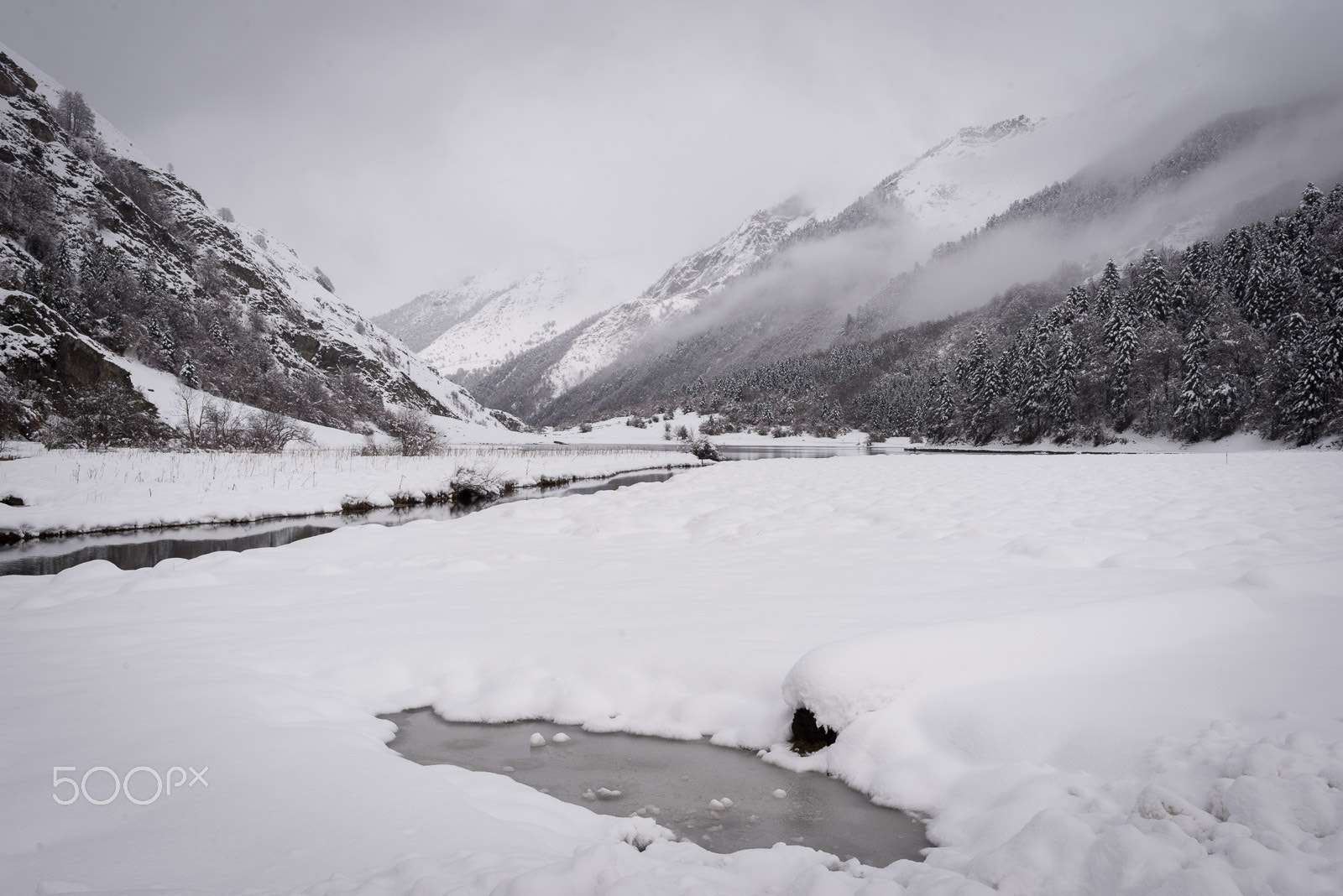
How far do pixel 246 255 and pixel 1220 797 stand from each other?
101m

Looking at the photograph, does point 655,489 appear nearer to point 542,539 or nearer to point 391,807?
point 542,539

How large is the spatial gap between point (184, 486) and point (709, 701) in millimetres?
20457

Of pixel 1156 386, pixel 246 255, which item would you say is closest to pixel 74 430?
pixel 246 255

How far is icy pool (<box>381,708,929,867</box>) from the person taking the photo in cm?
311

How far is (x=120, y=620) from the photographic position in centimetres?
605

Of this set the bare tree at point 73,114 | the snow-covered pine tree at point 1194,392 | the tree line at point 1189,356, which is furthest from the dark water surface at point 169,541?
the bare tree at point 73,114

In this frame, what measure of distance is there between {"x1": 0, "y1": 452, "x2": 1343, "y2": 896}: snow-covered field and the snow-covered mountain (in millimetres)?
42050

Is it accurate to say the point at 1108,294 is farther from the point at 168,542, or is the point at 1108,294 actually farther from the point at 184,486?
the point at 168,542

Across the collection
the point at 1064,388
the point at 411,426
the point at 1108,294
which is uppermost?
the point at 1108,294

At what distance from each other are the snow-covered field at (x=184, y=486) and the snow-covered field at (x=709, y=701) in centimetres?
965

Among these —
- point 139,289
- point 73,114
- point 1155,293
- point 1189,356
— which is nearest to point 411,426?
point 139,289

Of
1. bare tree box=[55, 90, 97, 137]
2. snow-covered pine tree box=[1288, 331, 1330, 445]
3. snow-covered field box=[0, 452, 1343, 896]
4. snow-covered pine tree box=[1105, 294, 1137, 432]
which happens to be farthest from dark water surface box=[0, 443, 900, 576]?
bare tree box=[55, 90, 97, 137]

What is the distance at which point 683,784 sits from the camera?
369 centimetres

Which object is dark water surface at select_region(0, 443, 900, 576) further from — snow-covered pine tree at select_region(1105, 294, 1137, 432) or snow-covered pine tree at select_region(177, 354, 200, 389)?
snow-covered pine tree at select_region(1105, 294, 1137, 432)
